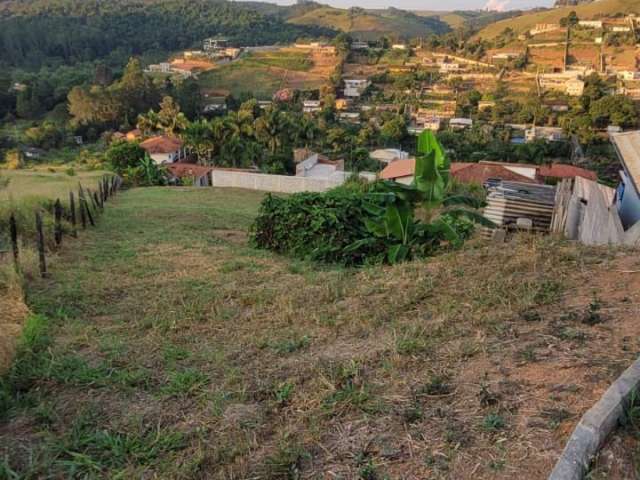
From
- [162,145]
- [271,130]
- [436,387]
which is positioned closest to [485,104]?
[271,130]

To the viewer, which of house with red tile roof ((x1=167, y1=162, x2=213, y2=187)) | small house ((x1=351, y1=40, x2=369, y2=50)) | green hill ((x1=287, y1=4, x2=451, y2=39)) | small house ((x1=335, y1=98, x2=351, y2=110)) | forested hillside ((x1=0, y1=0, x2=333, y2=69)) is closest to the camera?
house with red tile roof ((x1=167, y1=162, x2=213, y2=187))

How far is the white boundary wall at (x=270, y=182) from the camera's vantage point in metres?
20.2

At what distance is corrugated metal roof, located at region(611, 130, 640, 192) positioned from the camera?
724cm

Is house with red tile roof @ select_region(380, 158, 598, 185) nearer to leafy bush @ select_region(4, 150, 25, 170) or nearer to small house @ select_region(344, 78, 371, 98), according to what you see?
leafy bush @ select_region(4, 150, 25, 170)

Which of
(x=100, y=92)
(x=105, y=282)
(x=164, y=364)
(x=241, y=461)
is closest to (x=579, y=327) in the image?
(x=241, y=461)

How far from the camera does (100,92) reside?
42.7 m

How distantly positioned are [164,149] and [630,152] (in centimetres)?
2742

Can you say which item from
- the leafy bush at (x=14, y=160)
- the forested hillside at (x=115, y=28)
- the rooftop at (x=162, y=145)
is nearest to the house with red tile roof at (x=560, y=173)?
the rooftop at (x=162, y=145)

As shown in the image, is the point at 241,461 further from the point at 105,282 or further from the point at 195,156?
the point at 195,156

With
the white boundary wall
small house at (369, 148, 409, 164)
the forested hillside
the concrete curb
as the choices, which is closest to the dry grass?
the concrete curb

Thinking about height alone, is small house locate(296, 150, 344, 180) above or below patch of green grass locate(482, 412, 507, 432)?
below

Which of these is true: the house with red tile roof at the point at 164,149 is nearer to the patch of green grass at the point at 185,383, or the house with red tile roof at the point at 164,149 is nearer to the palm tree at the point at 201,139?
the palm tree at the point at 201,139

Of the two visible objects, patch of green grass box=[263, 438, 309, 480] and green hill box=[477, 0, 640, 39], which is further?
green hill box=[477, 0, 640, 39]

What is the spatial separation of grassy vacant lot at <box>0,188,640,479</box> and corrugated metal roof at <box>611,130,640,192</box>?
3.39 metres
